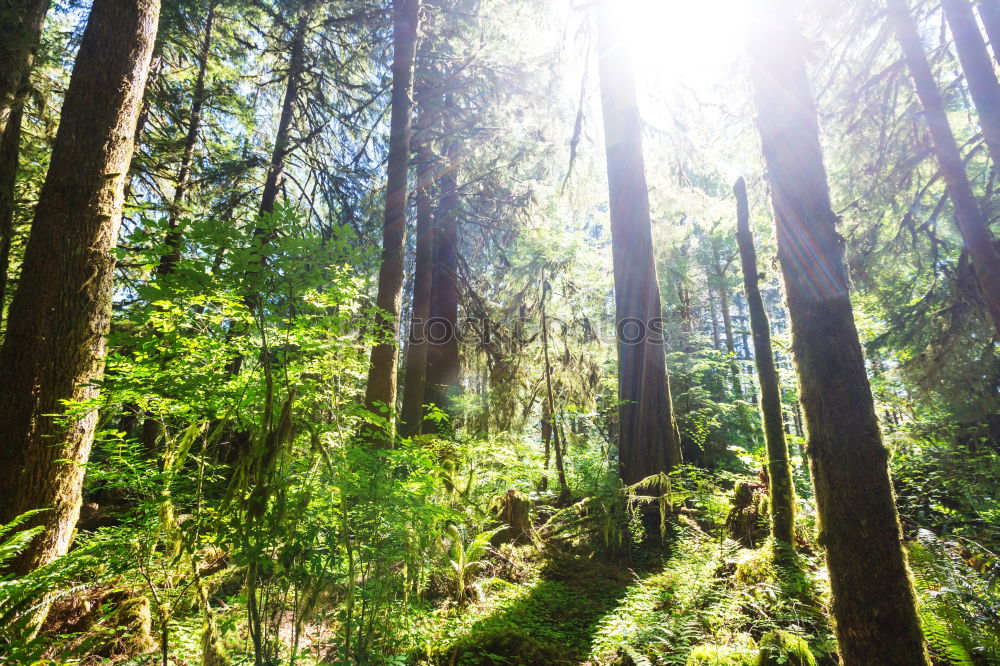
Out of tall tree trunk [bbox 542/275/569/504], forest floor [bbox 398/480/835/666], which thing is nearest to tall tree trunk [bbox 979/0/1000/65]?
tall tree trunk [bbox 542/275/569/504]

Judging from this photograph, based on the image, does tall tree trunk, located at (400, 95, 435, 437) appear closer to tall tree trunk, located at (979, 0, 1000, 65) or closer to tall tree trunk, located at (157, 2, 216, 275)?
tall tree trunk, located at (157, 2, 216, 275)

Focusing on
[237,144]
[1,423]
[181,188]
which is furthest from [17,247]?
[1,423]

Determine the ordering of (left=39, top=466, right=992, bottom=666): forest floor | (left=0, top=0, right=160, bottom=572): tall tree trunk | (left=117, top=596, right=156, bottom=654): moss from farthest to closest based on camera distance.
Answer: (left=117, top=596, right=156, bottom=654): moss
(left=0, top=0, right=160, bottom=572): tall tree trunk
(left=39, top=466, right=992, bottom=666): forest floor

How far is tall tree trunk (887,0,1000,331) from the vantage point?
284 inches

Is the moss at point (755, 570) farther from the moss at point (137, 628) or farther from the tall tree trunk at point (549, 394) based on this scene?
the moss at point (137, 628)

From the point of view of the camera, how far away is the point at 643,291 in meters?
7.96

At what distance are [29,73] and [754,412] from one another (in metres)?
16.9

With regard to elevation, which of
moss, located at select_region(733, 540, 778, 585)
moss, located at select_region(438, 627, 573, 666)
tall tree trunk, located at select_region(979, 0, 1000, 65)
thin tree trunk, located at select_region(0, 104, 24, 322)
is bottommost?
moss, located at select_region(438, 627, 573, 666)

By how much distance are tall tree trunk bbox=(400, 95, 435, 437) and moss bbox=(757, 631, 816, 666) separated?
611 centimetres

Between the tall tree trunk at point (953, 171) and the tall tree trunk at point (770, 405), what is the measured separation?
12.8 feet

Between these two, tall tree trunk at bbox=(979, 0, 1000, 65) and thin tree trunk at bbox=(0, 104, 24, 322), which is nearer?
thin tree trunk at bbox=(0, 104, 24, 322)

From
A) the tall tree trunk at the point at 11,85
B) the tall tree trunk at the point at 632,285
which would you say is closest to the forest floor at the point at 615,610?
the tall tree trunk at the point at 632,285

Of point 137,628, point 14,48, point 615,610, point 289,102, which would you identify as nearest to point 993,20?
point 615,610

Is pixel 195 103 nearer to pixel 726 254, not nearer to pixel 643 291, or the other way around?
pixel 643 291
